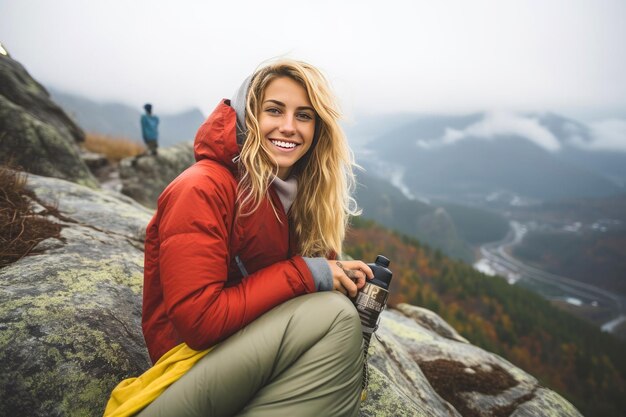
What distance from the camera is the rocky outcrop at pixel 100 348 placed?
2180 millimetres

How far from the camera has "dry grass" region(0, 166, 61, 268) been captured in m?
2.96

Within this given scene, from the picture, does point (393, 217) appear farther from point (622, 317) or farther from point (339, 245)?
point (339, 245)

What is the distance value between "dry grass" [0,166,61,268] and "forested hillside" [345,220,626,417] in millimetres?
51898

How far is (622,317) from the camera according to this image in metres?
126

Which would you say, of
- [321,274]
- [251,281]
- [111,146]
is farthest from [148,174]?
[321,274]

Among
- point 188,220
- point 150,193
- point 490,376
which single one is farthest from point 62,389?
point 150,193

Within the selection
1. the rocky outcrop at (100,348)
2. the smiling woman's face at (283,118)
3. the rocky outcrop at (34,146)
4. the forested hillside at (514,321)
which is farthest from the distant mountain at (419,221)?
the smiling woman's face at (283,118)

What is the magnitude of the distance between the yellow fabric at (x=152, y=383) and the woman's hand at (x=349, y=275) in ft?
3.06

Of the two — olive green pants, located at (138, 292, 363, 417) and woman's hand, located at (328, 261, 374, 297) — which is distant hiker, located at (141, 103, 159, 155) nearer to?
woman's hand, located at (328, 261, 374, 297)

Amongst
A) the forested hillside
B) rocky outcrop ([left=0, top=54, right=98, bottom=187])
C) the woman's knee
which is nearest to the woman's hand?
the woman's knee

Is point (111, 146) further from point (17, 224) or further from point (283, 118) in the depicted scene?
point (283, 118)

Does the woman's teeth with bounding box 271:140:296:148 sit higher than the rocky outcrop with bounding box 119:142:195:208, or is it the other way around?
the woman's teeth with bounding box 271:140:296:148

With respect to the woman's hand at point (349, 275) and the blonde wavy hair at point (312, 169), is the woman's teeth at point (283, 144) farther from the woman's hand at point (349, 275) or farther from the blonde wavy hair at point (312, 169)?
the woman's hand at point (349, 275)

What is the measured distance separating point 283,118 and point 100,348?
236 cm
